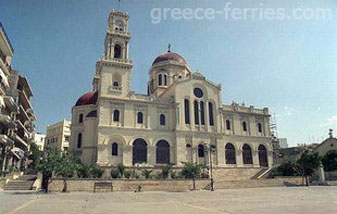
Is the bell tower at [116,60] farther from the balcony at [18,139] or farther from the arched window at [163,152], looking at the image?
the balcony at [18,139]

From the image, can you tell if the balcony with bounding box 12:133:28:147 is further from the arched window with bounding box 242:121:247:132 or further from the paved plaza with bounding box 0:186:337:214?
the arched window with bounding box 242:121:247:132

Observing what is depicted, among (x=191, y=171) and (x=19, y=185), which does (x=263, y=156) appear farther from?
(x=19, y=185)

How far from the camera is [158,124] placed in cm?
3844

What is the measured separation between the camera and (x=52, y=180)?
79.0 ft

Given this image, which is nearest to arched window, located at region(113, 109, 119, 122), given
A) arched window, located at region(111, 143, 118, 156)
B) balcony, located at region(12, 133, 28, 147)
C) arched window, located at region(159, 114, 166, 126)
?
arched window, located at region(111, 143, 118, 156)

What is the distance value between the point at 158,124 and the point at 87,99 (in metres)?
12.3

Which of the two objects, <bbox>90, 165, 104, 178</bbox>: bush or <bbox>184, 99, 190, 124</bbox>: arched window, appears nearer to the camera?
<bbox>90, 165, 104, 178</bbox>: bush

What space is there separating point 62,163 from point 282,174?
28.9 meters

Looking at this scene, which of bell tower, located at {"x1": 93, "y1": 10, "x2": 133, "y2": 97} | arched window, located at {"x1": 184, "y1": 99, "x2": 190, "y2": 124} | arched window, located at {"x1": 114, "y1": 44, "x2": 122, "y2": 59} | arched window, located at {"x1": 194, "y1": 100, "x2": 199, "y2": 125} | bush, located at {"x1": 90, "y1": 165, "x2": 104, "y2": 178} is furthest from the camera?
arched window, located at {"x1": 194, "y1": 100, "x2": 199, "y2": 125}

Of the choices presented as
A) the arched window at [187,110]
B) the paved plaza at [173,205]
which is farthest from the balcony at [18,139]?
the arched window at [187,110]

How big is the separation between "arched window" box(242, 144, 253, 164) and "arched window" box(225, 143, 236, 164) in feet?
6.20

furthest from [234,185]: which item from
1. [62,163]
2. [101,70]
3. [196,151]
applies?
[101,70]

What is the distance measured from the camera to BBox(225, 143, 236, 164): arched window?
4150 cm

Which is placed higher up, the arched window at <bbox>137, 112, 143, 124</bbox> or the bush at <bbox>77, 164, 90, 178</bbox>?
the arched window at <bbox>137, 112, 143, 124</bbox>
